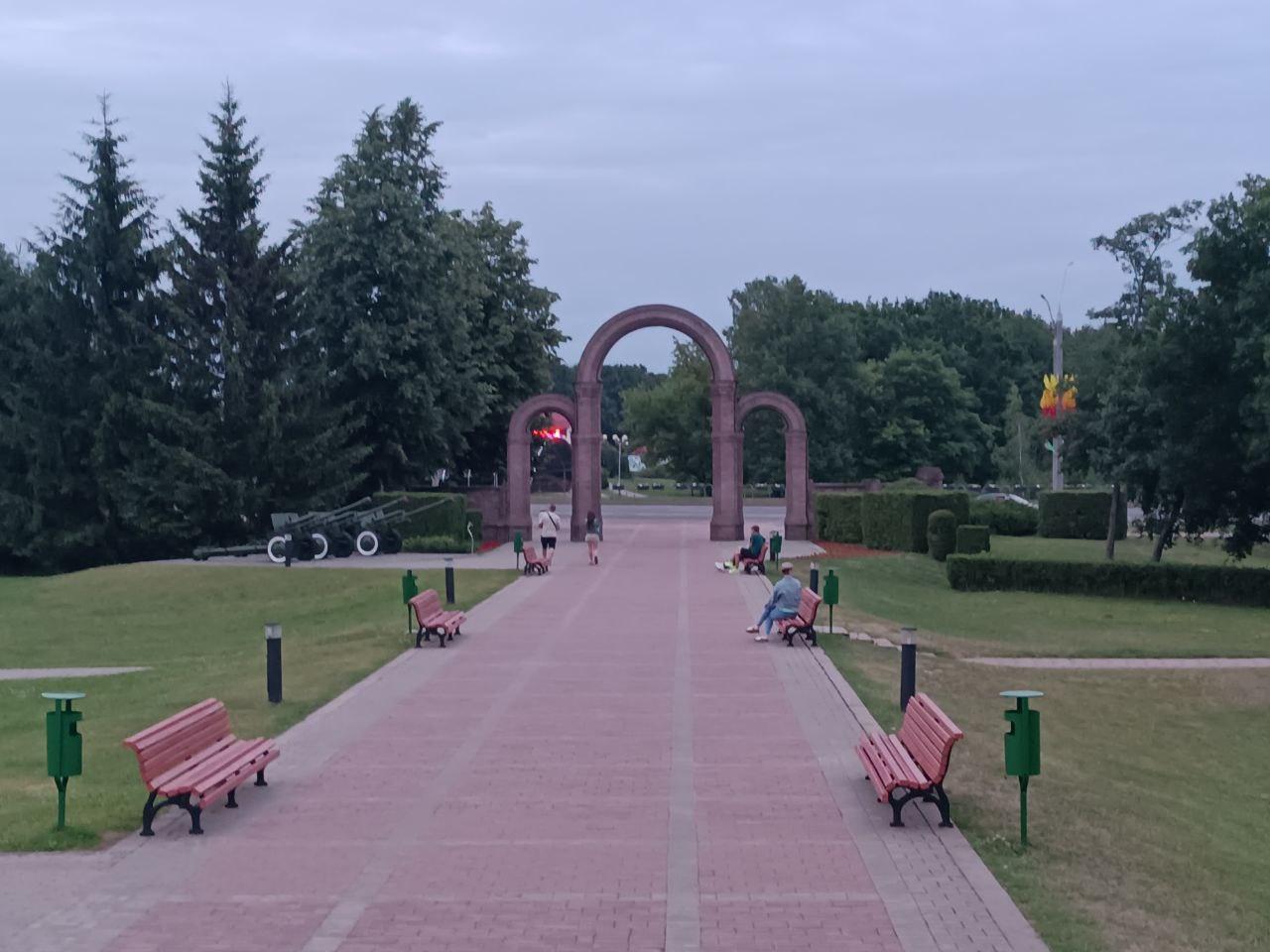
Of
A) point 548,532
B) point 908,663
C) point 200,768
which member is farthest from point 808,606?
point 548,532

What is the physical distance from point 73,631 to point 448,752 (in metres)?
17.7

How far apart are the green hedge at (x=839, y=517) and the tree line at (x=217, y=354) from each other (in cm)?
1297

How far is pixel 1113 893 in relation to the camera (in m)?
8.96

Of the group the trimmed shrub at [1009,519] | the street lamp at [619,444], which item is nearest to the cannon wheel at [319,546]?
the trimmed shrub at [1009,519]

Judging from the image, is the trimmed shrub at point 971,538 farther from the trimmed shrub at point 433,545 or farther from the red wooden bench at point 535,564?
the trimmed shrub at point 433,545

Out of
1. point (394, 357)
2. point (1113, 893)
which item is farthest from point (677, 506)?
point (1113, 893)

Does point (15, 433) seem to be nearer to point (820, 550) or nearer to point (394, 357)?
point (394, 357)

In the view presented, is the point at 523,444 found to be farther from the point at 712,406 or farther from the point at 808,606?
the point at 808,606

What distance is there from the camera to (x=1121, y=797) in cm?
1270

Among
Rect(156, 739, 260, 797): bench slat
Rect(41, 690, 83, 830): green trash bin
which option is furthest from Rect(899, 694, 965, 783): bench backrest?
Rect(41, 690, 83, 830): green trash bin

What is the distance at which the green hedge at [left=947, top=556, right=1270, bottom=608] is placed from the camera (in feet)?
110

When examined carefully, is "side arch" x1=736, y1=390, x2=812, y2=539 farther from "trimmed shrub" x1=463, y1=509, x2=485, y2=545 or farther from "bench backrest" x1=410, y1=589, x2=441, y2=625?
"bench backrest" x1=410, y1=589, x2=441, y2=625

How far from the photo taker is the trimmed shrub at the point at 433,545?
4256 centimetres

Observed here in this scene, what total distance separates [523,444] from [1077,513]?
76.6ft
